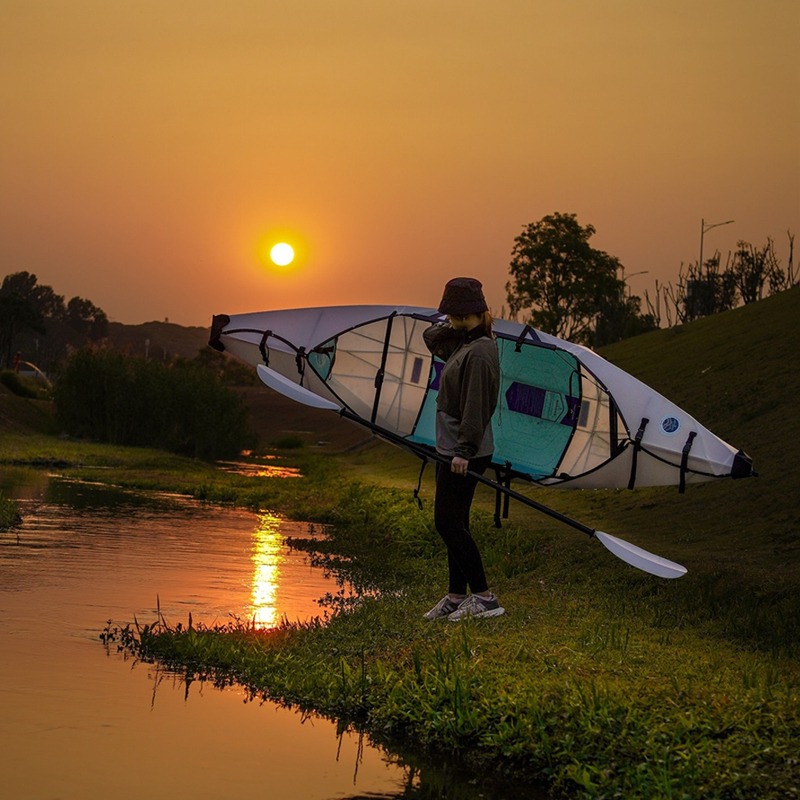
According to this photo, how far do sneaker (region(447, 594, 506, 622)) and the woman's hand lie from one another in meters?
1.12

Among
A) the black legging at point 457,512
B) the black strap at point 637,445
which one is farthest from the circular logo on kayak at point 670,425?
the black legging at point 457,512

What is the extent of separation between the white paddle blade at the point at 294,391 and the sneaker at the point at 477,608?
2255mm

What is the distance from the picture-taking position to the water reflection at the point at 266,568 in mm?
12523

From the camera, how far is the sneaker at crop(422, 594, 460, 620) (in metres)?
10.2

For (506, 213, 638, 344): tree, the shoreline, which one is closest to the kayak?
the shoreline

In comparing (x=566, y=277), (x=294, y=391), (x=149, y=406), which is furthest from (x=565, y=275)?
(x=294, y=391)

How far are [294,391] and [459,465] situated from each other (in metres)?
3.15

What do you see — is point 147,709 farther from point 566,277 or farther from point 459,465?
point 566,277

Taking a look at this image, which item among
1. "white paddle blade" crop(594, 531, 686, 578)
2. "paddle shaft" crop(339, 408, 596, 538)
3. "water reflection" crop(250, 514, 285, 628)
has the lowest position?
"water reflection" crop(250, 514, 285, 628)

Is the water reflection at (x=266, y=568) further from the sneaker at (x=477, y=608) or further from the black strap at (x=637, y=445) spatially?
the black strap at (x=637, y=445)

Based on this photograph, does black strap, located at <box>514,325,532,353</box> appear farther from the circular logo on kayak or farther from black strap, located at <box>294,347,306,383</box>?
black strap, located at <box>294,347,306,383</box>

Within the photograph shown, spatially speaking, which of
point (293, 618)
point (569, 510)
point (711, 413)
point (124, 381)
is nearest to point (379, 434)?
point (293, 618)

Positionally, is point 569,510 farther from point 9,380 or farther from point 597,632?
point 9,380

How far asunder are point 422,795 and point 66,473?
91.9 feet
